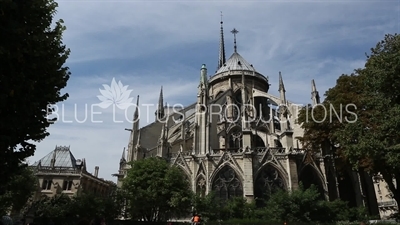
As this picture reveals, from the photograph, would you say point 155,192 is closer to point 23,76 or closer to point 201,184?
point 201,184

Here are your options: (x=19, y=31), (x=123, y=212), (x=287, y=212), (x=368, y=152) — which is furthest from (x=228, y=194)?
(x=19, y=31)

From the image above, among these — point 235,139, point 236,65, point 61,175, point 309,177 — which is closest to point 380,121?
point 309,177

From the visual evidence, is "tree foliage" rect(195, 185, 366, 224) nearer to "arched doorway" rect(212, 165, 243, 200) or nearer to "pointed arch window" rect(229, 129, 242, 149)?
"arched doorway" rect(212, 165, 243, 200)

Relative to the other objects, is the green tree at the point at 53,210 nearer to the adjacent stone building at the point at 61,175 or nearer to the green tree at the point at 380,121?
the adjacent stone building at the point at 61,175

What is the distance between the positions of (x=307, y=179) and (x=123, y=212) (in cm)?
1770

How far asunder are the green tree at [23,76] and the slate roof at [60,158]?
40274 millimetres

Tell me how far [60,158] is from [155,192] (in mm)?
31725

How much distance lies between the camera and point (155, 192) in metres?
23.0

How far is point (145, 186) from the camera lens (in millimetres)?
24141

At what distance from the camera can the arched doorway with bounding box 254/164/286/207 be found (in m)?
28.6

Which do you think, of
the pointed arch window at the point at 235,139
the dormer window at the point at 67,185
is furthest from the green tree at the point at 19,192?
the pointed arch window at the point at 235,139

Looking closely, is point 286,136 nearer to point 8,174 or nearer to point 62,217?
point 62,217

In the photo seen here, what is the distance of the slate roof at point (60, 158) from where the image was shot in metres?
47.3

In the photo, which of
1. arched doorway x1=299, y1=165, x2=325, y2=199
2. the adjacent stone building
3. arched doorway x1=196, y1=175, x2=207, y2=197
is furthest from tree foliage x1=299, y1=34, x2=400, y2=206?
the adjacent stone building
